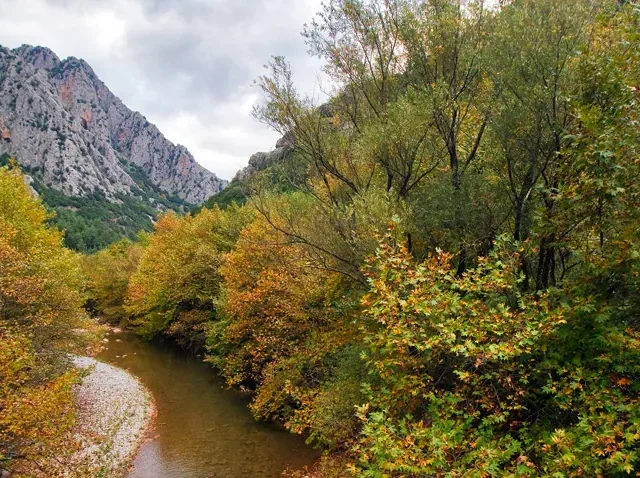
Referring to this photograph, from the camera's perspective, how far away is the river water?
57.3 ft

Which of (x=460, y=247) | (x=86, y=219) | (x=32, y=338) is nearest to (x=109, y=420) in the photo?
(x=32, y=338)

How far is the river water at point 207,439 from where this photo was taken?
17453 mm

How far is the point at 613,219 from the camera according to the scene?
706cm

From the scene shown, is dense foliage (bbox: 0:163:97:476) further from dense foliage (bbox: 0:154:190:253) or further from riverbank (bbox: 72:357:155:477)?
dense foliage (bbox: 0:154:190:253)

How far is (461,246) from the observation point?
502 inches

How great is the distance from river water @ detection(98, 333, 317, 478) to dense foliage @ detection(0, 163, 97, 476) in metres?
4.62

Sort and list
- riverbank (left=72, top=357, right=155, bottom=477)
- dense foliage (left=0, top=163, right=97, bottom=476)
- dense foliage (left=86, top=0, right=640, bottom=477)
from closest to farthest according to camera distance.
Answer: dense foliage (left=86, top=0, right=640, bottom=477) → dense foliage (left=0, top=163, right=97, bottom=476) → riverbank (left=72, top=357, right=155, bottom=477)

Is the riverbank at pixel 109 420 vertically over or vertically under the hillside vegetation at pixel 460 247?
under

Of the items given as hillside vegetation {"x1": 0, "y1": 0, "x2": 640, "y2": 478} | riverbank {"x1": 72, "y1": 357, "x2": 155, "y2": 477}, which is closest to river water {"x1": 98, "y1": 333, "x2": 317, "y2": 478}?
riverbank {"x1": 72, "y1": 357, "x2": 155, "y2": 477}

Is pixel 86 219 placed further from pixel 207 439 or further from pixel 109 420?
pixel 207 439

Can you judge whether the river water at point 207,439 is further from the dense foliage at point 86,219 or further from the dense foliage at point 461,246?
the dense foliage at point 86,219

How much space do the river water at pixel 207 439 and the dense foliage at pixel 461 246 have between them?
1.62 meters

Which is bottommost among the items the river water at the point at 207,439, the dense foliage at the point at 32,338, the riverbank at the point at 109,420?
the riverbank at the point at 109,420

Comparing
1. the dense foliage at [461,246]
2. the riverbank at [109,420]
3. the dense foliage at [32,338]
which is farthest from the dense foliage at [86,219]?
the dense foliage at [461,246]
